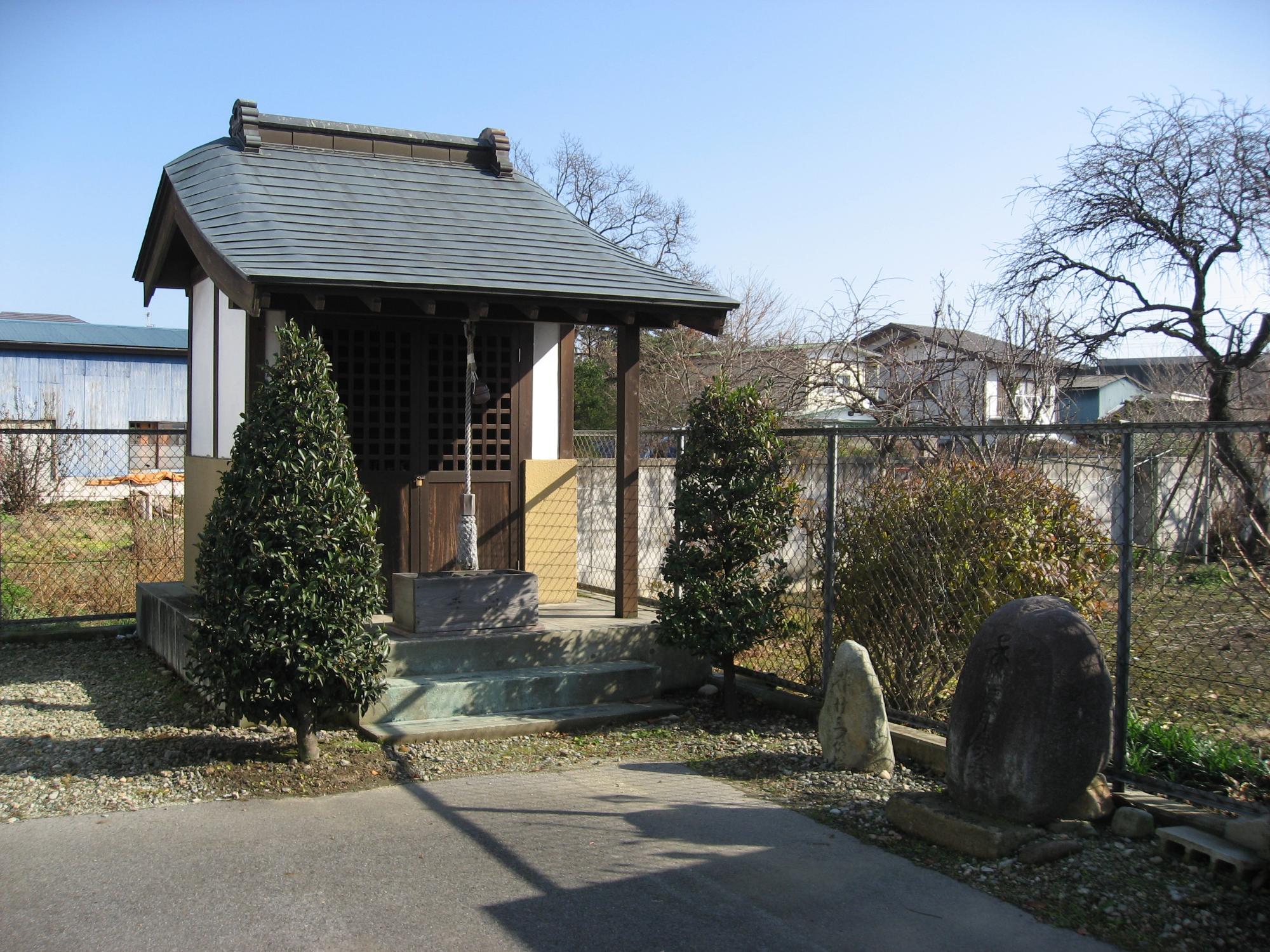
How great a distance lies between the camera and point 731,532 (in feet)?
23.5

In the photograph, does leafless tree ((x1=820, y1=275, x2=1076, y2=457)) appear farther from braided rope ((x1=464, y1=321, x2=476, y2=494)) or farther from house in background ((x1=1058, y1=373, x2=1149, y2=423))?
house in background ((x1=1058, y1=373, x2=1149, y2=423))

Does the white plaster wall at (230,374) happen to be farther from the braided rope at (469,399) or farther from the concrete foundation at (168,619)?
the braided rope at (469,399)

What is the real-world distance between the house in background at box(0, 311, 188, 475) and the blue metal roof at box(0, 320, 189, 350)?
0.03 m

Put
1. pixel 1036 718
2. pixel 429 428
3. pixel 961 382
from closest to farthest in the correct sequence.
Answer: pixel 1036 718
pixel 429 428
pixel 961 382

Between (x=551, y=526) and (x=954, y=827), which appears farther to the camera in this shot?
(x=551, y=526)

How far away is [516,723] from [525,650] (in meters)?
0.79

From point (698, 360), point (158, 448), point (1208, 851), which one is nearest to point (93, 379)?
point (158, 448)

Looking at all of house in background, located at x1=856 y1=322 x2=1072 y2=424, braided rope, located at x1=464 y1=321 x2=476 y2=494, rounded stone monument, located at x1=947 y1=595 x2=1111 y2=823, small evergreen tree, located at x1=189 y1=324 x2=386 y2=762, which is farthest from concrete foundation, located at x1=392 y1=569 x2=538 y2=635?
house in background, located at x1=856 y1=322 x2=1072 y2=424

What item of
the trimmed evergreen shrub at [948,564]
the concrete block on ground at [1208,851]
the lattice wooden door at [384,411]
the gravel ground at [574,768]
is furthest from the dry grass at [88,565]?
the concrete block on ground at [1208,851]

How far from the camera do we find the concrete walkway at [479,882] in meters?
3.97

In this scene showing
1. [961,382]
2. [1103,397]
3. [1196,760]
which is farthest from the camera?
[1103,397]

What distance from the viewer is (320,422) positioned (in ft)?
19.7

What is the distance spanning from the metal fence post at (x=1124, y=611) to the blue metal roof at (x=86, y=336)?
3175cm

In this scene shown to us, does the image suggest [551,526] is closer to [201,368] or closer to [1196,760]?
[201,368]
